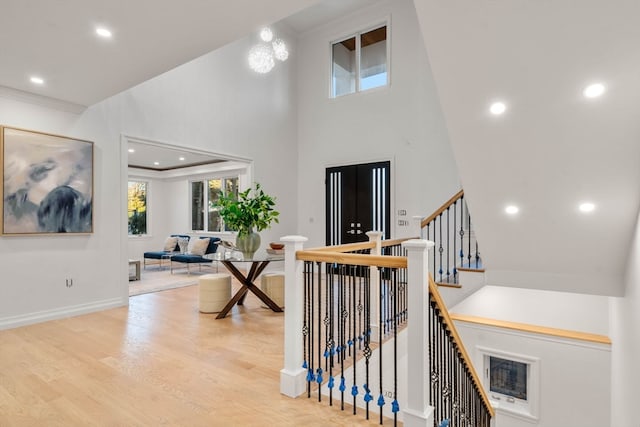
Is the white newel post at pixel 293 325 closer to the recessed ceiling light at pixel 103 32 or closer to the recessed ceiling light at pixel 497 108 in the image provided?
the recessed ceiling light at pixel 497 108

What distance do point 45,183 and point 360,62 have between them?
18.7 ft

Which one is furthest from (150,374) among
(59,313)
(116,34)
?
(116,34)

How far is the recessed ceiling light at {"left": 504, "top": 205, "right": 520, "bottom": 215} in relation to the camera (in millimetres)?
3213

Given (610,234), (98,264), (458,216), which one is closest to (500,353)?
(458,216)

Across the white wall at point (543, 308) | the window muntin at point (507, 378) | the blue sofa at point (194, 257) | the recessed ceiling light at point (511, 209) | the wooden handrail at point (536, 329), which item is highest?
the recessed ceiling light at point (511, 209)

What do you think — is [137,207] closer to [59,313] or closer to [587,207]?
[59,313]

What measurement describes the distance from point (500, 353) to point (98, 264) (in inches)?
215

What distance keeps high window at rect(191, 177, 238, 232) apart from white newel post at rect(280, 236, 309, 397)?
21.8 feet

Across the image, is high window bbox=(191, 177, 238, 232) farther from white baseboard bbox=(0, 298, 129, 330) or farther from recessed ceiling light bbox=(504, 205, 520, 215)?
recessed ceiling light bbox=(504, 205, 520, 215)

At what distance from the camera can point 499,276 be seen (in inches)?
159

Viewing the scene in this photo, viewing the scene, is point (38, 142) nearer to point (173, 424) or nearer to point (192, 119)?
point (192, 119)

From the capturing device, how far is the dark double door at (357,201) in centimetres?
670

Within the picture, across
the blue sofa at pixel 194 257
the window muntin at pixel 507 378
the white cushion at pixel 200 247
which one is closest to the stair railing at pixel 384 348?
the window muntin at pixel 507 378

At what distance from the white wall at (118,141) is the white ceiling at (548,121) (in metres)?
4.16
